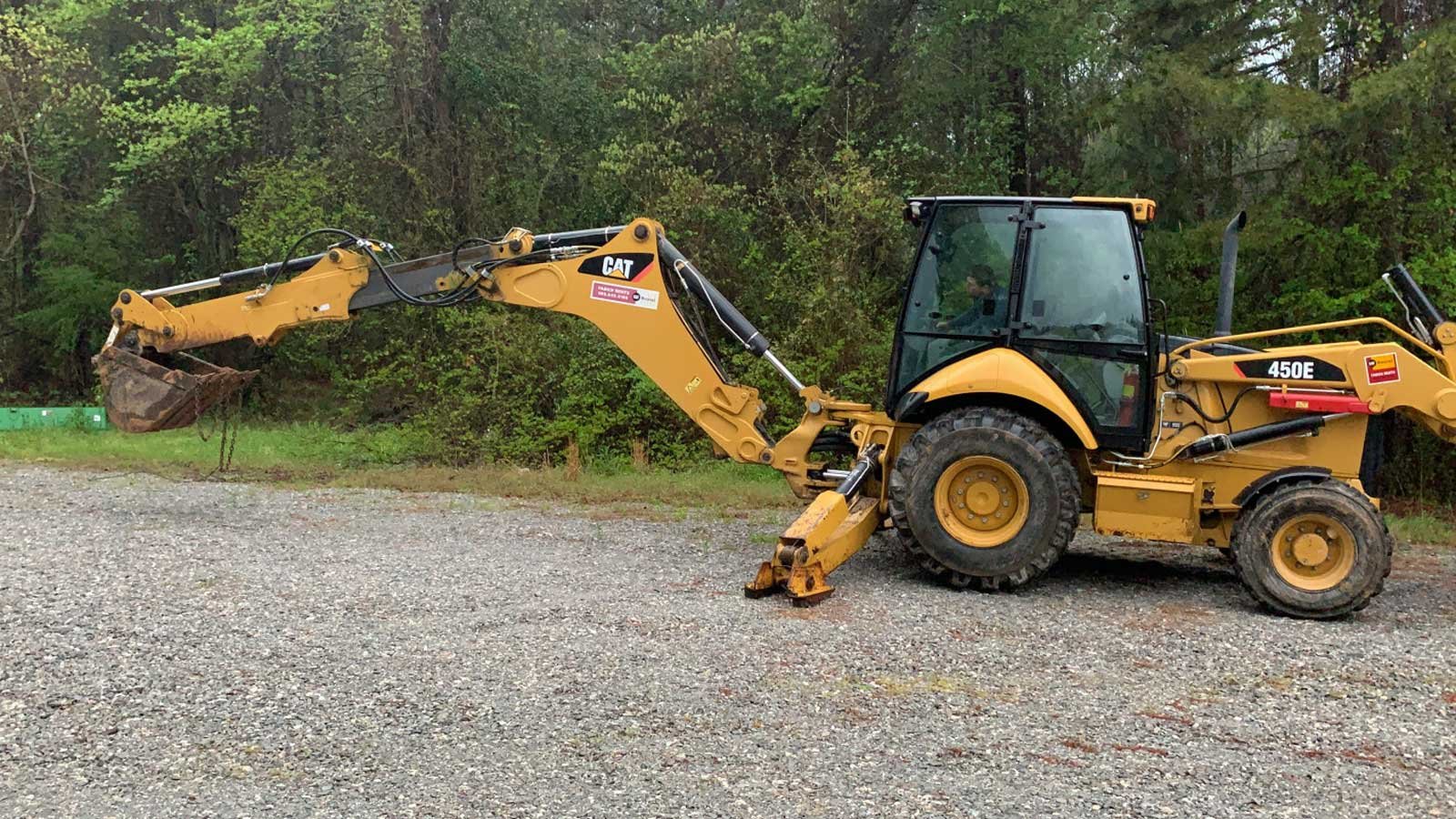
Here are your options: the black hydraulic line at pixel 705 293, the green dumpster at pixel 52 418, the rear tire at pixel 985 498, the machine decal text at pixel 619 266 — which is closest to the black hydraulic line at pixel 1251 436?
the rear tire at pixel 985 498

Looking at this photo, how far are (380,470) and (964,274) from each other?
8.03 m

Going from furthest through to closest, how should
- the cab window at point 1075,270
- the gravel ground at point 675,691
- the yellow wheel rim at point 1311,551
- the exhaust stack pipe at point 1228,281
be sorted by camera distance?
the exhaust stack pipe at point 1228,281
the cab window at point 1075,270
the yellow wheel rim at point 1311,551
the gravel ground at point 675,691

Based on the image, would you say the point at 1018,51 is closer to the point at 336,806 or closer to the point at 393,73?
the point at 393,73

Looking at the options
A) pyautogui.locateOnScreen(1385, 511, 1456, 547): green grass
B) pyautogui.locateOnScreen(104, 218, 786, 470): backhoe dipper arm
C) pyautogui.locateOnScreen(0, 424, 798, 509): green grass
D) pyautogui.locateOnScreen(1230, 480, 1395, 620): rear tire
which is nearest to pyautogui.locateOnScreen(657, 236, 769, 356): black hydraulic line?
pyautogui.locateOnScreen(104, 218, 786, 470): backhoe dipper arm

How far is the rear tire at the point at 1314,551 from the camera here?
20.9 feet

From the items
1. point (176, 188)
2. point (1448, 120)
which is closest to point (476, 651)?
point (1448, 120)

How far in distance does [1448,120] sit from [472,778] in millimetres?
10728

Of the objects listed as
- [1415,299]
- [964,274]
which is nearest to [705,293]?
[964,274]

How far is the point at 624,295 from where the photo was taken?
8305 mm

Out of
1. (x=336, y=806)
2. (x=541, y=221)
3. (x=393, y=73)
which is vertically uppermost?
(x=393, y=73)

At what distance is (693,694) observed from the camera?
16.0 feet

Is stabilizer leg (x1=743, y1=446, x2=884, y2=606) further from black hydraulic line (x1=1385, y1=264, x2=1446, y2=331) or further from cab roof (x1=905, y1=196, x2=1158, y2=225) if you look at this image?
black hydraulic line (x1=1385, y1=264, x2=1446, y2=331)

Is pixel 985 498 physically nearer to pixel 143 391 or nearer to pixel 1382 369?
pixel 1382 369

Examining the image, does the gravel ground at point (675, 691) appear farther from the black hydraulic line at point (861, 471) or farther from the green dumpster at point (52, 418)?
the green dumpster at point (52, 418)
